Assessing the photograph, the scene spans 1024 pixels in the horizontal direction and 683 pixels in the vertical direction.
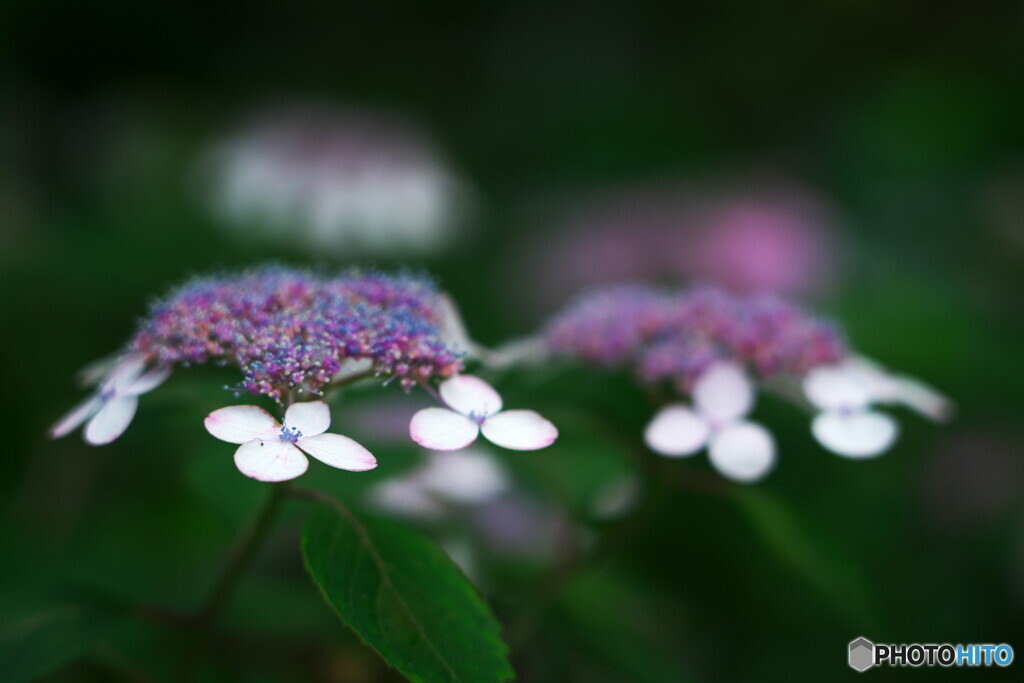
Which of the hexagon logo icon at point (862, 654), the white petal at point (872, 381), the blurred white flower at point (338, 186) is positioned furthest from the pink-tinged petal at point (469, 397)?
the blurred white flower at point (338, 186)

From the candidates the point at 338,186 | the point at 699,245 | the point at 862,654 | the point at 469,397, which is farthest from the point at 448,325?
the point at 699,245

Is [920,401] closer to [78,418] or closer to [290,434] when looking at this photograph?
[290,434]

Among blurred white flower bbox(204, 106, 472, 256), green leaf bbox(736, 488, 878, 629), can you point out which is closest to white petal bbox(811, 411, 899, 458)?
green leaf bbox(736, 488, 878, 629)

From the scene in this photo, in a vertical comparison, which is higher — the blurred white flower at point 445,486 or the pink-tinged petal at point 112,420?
the blurred white flower at point 445,486

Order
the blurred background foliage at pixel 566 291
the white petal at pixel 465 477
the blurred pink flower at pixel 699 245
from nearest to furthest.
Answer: the blurred background foliage at pixel 566 291, the white petal at pixel 465 477, the blurred pink flower at pixel 699 245

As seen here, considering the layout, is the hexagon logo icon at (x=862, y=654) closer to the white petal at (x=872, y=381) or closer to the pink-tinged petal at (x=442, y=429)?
the white petal at (x=872, y=381)

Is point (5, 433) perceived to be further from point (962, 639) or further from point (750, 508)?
point (962, 639)

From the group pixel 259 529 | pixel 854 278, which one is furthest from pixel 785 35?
pixel 259 529
